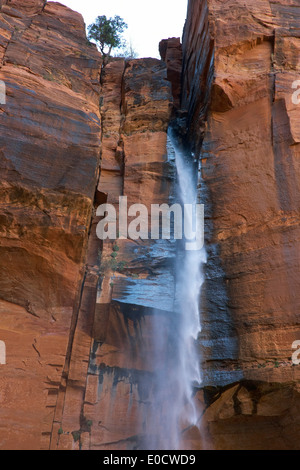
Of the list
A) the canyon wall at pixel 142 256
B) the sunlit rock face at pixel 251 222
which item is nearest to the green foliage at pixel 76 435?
the canyon wall at pixel 142 256

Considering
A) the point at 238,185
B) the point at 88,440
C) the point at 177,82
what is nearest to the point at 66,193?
the point at 238,185

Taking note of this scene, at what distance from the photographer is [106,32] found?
22.3 metres

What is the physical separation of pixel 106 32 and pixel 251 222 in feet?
52.4

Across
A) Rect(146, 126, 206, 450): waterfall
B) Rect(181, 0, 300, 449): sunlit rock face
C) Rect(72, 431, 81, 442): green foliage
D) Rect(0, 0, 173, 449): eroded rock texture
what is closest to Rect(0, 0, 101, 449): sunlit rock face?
Rect(0, 0, 173, 449): eroded rock texture

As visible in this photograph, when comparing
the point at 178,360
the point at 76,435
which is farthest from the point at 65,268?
the point at 76,435

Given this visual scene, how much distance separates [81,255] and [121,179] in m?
3.31

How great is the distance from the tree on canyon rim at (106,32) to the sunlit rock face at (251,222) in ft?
31.4

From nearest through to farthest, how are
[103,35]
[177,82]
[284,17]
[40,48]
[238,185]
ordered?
1. [238,185]
2. [284,17]
3. [40,48]
4. [177,82]
5. [103,35]

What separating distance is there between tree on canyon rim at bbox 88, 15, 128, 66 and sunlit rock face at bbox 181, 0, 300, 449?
9.56 metres

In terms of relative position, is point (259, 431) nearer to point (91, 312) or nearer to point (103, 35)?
point (91, 312)

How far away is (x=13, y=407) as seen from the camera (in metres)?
9.84

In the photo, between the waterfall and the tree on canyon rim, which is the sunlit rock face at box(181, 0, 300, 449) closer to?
the waterfall

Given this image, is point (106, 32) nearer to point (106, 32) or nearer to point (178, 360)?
point (106, 32)

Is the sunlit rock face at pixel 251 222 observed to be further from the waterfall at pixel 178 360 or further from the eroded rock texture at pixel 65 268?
the eroded rock texture at pixel 65 268
